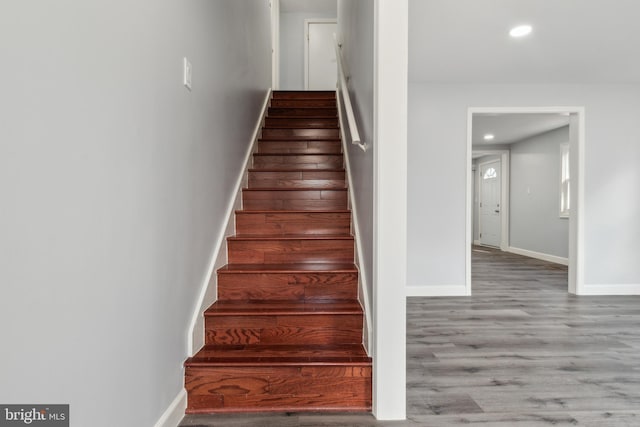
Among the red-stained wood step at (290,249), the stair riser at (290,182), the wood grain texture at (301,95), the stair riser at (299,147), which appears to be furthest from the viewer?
the wood grain texture at (301,95)

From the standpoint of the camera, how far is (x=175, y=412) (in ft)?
4.42

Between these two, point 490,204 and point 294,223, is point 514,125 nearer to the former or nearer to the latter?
point 490,204

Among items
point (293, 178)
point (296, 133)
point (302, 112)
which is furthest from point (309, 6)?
point (293, 178)

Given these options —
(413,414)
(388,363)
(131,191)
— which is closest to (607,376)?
(413,414)

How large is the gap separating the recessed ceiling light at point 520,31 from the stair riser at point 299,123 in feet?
5.67

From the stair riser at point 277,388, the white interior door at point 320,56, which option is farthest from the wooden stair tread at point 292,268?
the white interior door at point 320,56

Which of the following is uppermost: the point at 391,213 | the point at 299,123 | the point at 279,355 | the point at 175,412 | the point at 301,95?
the point at 301,95

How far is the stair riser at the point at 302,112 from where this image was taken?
3.80 meters

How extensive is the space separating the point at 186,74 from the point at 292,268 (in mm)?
1173

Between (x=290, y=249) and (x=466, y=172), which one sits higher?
(x=466, y=172)

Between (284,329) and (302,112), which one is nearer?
(284,329)

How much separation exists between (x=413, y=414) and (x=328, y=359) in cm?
45

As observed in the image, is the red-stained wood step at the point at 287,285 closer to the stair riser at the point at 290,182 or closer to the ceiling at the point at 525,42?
the stair riser at the point at 290,182

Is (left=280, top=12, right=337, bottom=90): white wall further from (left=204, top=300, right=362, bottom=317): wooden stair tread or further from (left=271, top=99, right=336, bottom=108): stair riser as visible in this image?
(left=204, top=300, right=362, bottom=317): wooden stair tread
